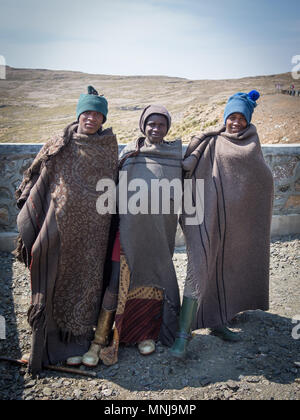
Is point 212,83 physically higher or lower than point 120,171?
higher

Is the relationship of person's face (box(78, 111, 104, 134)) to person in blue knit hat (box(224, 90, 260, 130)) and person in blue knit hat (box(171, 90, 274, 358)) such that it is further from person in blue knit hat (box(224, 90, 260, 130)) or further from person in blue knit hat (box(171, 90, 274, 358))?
person in blue knit hat (box(224, 90, 260, 130))

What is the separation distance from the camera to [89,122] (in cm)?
232

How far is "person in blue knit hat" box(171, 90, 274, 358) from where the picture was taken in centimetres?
250

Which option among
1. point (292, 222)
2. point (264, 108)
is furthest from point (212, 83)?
point (292, 222)

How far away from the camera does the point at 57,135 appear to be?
232 cm

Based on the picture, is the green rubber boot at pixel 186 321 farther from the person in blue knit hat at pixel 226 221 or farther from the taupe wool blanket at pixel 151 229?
the taupe wool blanket at pixel 151 229

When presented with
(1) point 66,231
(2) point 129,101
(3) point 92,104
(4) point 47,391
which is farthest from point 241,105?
(2) point 129,101

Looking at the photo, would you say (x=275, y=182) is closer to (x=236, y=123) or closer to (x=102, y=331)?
(x=236, y=123)

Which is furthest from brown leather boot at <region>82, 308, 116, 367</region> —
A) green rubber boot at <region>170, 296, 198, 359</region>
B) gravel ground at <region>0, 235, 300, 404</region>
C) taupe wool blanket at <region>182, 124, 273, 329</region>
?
taupe wool blanket at <region>182, 124, 273, 329</region>

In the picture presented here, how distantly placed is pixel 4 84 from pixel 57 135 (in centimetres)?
2652

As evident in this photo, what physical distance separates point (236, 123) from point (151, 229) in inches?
39.7
